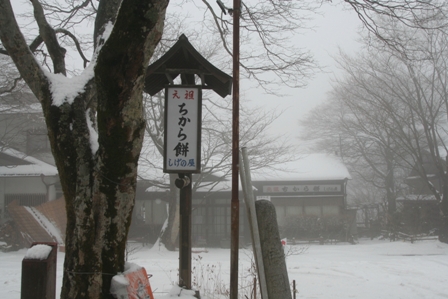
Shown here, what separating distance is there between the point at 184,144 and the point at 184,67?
→ 48.4 inches

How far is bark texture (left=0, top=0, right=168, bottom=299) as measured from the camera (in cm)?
385

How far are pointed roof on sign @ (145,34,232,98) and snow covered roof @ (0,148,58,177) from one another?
55.3 ft

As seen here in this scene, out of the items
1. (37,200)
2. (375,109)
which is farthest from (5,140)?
(375,109)

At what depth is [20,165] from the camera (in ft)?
72.8

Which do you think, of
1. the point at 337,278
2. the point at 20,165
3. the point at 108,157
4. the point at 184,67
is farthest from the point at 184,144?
the point at 20,165

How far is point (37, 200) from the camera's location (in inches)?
872

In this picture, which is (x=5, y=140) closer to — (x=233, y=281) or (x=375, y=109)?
(x=375, y=109)

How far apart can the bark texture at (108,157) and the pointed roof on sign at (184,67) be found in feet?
5.94

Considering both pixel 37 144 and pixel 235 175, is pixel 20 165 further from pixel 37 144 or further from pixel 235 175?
pixel 235 175

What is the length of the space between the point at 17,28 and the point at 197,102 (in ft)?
7.85


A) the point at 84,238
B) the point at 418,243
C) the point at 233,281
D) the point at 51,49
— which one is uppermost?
the point at 51,49

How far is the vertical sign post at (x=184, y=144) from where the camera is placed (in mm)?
5793

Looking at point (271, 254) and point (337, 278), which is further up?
point (271, 254)

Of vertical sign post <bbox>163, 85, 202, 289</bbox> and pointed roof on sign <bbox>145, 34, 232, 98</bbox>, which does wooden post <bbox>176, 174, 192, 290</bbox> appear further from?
pointed roof on sign <bbox>145, 34, 232, 98</bbox>
